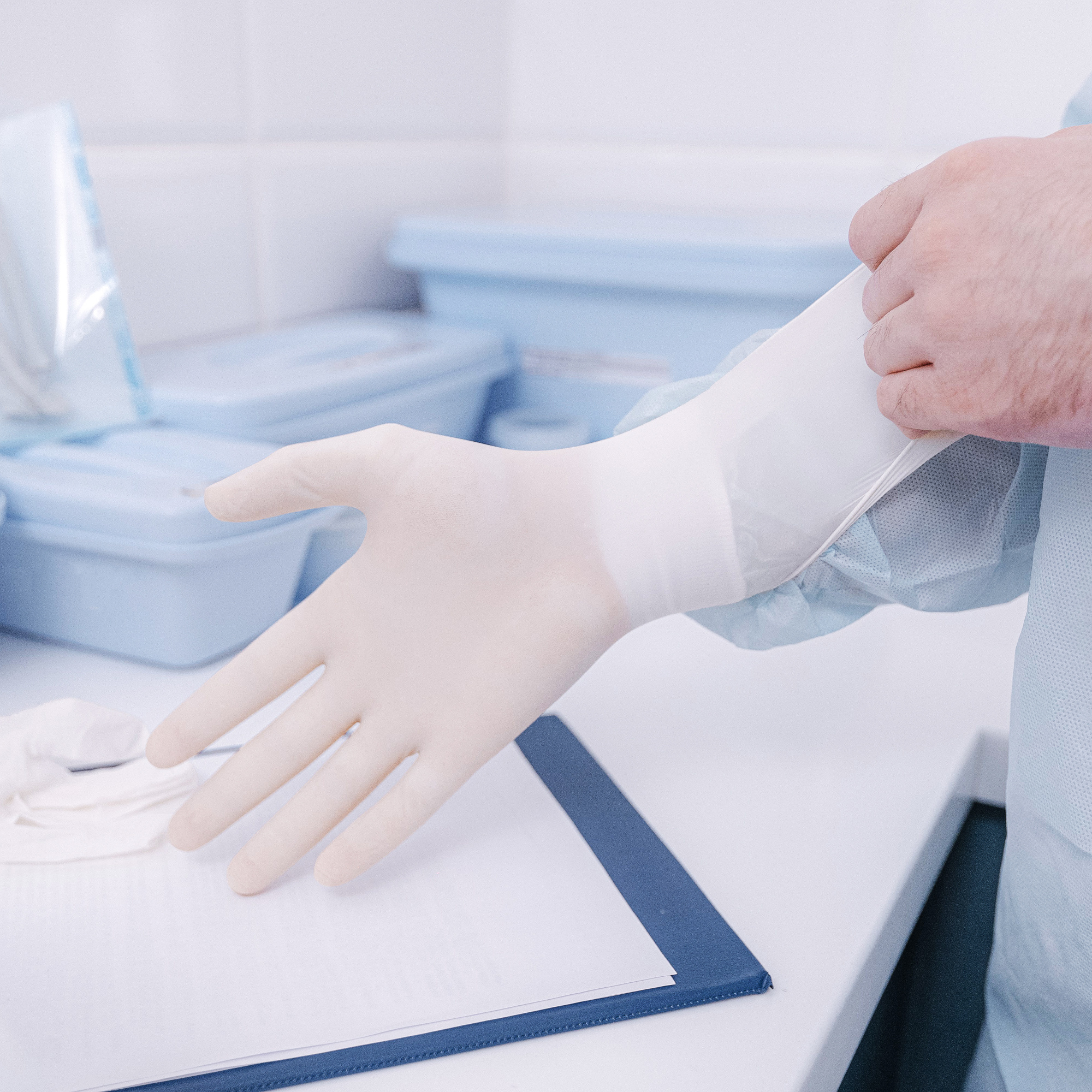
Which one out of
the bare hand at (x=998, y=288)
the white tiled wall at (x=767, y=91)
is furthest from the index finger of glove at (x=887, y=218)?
the white tiled wall at (x=767, y=91)

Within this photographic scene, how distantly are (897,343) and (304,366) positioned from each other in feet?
1.58

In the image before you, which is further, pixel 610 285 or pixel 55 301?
pixel 610 285

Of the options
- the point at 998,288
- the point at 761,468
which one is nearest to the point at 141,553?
the point at 761,468

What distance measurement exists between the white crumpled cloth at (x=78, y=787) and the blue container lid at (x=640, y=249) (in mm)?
524

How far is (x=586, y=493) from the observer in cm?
45

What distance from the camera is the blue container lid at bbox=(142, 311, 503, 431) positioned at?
668 mm

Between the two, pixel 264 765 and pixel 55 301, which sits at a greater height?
pixel 55 301

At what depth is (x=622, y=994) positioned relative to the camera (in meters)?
0.36

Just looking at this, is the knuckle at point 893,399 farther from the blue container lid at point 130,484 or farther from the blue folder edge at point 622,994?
the blue container lid at point 130,484

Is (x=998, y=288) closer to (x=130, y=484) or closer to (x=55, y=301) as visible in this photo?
(x=130, y=484)

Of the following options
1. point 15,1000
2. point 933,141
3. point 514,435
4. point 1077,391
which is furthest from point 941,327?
point 933,141

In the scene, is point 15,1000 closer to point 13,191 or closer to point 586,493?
point 586,493

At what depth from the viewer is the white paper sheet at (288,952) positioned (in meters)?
0.33

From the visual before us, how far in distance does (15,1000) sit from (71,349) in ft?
1.42
